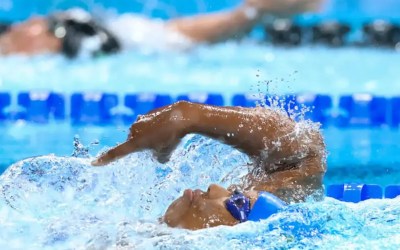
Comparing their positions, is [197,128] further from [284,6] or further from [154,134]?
[284,6]

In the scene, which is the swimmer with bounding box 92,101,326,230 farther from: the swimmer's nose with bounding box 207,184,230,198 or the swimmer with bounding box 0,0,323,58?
the swimmer with bounding box 0,0,323,58

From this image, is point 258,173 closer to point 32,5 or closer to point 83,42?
point 83,42

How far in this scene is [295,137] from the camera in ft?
Answer: 7.10

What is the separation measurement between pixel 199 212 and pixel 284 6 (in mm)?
4073

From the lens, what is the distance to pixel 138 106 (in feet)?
14.2

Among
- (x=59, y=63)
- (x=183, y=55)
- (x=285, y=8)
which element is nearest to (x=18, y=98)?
(x=59, y=63)

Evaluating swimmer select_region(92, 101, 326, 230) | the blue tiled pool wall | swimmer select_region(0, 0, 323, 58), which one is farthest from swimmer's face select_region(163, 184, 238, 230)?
the blue tiled pool wall

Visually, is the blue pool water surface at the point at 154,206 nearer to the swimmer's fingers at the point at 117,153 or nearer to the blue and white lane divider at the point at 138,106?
the swimmer's fingers at the point at 117,153

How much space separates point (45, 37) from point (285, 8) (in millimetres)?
1608

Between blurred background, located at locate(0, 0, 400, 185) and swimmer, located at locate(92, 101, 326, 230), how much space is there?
31 centimetres

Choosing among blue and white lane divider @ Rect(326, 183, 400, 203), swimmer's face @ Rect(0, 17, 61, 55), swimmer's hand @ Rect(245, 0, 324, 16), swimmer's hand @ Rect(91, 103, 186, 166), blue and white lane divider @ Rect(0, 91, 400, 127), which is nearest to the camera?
swimmer's hand @ Rect(91, 103, 186, 166)

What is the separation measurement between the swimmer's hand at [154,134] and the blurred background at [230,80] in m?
0.45

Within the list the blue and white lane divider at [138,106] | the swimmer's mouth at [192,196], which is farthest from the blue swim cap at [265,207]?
the blue and white lane divider at [138,106]

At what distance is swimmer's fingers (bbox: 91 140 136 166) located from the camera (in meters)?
1.95
